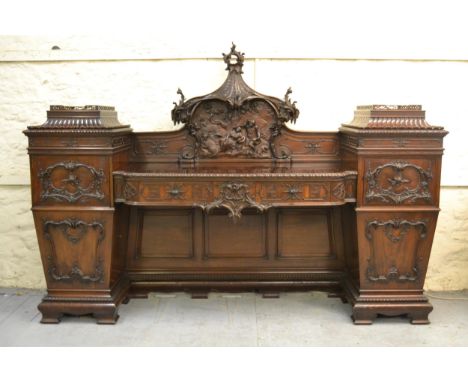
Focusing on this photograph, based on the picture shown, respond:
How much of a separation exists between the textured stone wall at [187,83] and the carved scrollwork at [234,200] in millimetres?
1013

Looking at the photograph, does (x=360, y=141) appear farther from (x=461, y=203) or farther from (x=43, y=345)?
(x=43, y=345)

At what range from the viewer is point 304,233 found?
12.5ft

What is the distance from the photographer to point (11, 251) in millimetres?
4102

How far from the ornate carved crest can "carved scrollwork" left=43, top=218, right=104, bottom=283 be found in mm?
881

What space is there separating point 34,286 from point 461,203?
352 cm

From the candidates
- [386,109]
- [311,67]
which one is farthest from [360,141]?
[311,67]

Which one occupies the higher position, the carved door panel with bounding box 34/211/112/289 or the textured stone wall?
the textured stone wall

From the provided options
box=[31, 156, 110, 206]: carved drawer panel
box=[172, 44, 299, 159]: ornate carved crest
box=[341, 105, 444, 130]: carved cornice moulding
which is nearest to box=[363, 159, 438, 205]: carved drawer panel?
box=[341, 105, 444, 130]: carved cornice moulding

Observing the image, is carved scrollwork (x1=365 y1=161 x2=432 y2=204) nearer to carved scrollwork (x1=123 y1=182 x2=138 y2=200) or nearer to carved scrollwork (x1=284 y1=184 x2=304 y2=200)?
carved scrollwork (x1=284 y1=184 x2=304 y2=200)

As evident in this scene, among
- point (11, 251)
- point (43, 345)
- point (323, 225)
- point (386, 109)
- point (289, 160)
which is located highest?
point (386, 109)

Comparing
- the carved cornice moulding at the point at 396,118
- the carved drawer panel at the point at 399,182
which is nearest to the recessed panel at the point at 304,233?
the carved drawer panel at the point at 399,182

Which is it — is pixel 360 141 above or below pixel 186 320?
above

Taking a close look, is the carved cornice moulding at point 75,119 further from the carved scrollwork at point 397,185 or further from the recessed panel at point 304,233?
the carved scrollwork at point 397,185

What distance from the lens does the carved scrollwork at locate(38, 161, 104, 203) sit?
3.20 meters
